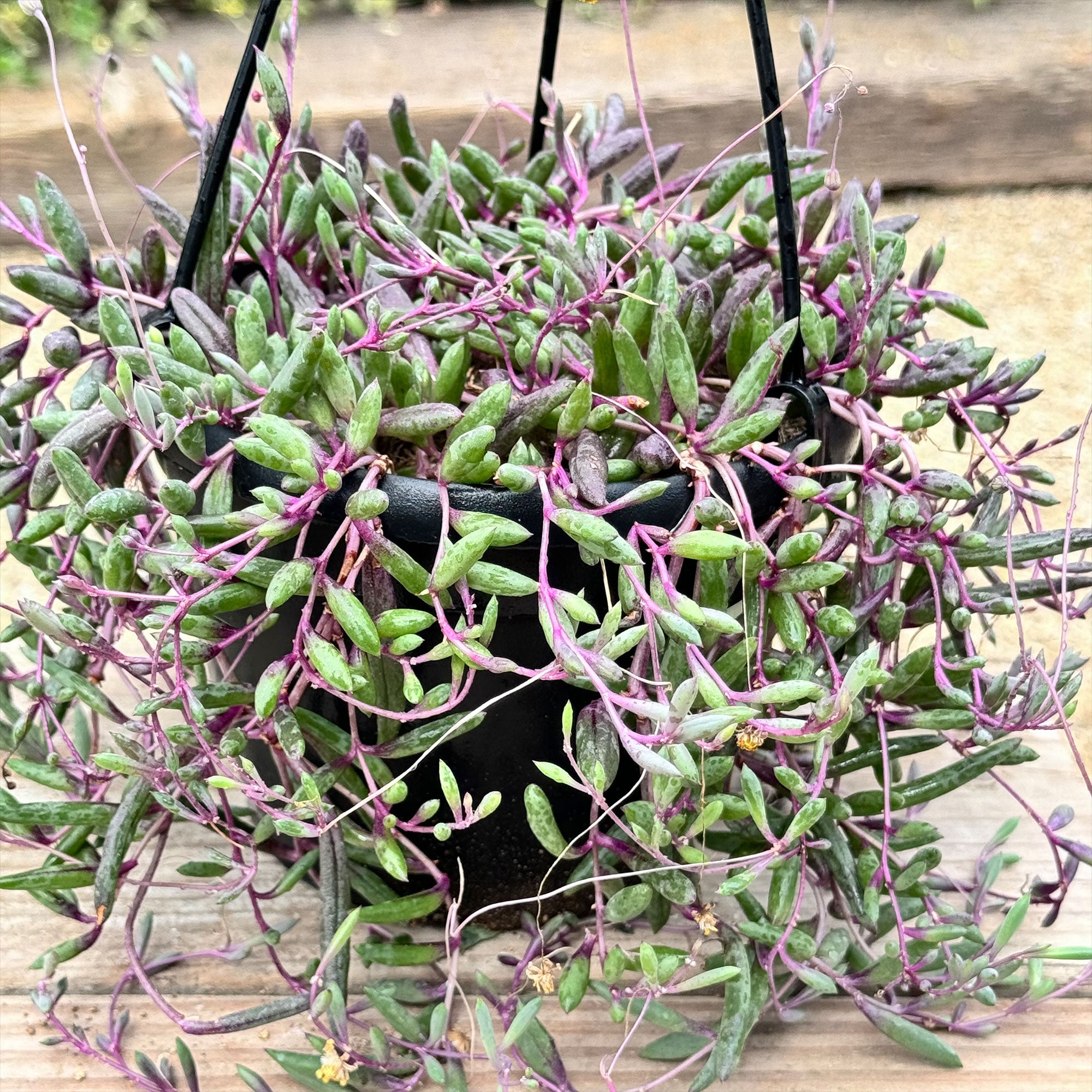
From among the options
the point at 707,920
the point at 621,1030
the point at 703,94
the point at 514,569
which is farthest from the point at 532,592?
the point at 703,94

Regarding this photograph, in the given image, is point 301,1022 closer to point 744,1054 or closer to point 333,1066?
point 333,1066

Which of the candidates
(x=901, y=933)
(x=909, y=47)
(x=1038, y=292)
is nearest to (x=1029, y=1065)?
(x=901, y=933)

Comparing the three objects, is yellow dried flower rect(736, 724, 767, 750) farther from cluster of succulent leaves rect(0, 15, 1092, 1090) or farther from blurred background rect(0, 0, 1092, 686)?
blurred background rect(0, 0, 1092, 686)

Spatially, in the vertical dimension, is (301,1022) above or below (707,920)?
below

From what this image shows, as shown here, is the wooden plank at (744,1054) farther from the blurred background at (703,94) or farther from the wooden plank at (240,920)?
the blurred background at (703,94)

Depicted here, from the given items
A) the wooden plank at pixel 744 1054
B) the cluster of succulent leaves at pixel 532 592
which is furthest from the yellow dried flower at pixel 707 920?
the wooden plank at pixel 744 1054

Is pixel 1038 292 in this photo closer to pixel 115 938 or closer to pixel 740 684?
pixel 740 684
